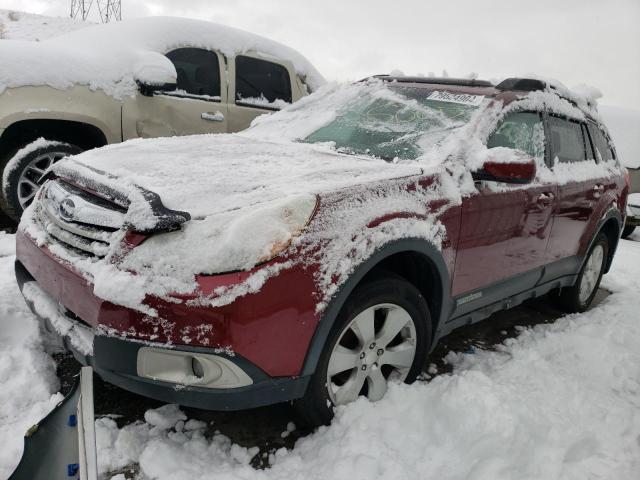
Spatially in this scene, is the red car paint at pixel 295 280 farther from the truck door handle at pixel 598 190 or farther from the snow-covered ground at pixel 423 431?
the snow-covered ground at pixel 423 431

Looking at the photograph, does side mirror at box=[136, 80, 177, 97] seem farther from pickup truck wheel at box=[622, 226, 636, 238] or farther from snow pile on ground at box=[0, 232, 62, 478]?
pickup truck wheel at box=[622, 226, 636, 238]

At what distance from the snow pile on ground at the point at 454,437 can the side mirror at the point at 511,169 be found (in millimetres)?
1056

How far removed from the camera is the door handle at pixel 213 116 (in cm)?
498

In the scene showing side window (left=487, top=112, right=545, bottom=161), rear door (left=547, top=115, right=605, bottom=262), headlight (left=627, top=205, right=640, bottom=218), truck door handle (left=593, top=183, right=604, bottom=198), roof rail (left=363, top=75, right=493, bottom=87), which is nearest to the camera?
side window (left=487, top=112, right=545, bottom=161)

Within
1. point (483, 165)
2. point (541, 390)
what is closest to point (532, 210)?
point (483, 165)

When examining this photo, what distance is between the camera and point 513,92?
10.1 feet

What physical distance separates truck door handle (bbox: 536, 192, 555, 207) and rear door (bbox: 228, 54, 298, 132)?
3.14 m

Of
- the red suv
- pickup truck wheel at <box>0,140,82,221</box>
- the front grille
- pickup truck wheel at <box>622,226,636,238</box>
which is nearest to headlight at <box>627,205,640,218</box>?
pickup truck wheel at <box>622,226,636,238</box>

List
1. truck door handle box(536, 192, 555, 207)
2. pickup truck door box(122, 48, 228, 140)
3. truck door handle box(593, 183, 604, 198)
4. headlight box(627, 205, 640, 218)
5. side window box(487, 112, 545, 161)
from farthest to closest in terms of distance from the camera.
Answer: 1. headlight box(627, 205, 640, 218)
2. pickup truck door box(122, 48, 228, 140)
3. truck door handle box(593, 183, 604, 198)
4. truck door handle box(536, 192, 555, 207)
5. side window box(487, 112, 545, 161)

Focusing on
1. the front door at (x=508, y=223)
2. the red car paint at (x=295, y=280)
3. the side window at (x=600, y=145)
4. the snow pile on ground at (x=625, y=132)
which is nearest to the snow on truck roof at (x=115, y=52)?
the red car paint at (x=295, y=280)

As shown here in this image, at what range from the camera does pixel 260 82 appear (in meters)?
5.51

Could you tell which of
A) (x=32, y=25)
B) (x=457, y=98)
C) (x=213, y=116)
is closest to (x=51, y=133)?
(x=213, y=116)

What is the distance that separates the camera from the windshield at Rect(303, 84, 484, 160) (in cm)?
280

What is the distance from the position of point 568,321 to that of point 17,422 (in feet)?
12.0
